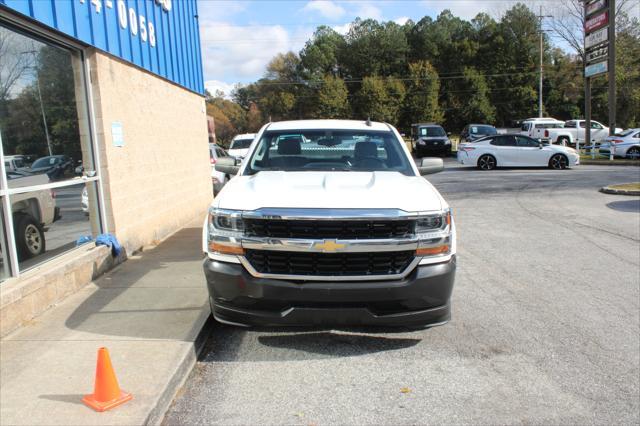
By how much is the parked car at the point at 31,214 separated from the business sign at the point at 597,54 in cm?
2864

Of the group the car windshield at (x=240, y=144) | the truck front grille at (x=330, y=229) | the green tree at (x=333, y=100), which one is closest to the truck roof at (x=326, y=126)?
the truck front grille at (x=330, y=229)

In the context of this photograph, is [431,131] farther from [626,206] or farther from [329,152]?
[329,152]

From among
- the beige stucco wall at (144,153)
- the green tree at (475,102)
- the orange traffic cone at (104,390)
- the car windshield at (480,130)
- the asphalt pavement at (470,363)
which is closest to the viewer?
the orange traffic cone at (104,390)

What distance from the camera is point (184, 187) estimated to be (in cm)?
1100

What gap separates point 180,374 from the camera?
3.89 m

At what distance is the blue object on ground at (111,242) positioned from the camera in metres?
6.74

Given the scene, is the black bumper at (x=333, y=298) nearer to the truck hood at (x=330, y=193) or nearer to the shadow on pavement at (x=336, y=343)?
the truck hood at (x=330, y=193)

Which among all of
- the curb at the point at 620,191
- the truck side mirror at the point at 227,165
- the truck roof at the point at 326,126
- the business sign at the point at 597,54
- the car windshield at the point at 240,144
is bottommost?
the curb at the point at 620,191

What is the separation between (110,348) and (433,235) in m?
2.72

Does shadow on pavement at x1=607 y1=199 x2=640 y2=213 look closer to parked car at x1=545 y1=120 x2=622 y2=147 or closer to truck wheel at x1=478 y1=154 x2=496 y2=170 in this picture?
truck wheel at x1=478 y1=154 x2=496 y2=170

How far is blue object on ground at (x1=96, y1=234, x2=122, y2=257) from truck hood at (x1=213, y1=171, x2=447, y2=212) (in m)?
2.92

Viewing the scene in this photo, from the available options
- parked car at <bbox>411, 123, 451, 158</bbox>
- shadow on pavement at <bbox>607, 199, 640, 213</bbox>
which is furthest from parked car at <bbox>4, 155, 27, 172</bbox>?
parked car at <bbox>411, 123, 451, 158</bbox>

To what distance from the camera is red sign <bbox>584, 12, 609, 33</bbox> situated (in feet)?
87.0

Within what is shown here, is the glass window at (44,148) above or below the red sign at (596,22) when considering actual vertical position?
below
